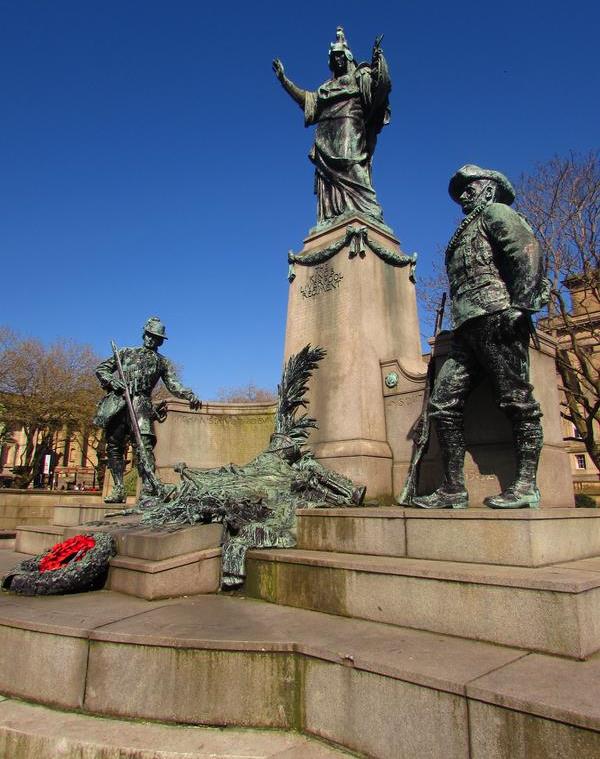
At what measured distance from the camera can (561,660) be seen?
323cm

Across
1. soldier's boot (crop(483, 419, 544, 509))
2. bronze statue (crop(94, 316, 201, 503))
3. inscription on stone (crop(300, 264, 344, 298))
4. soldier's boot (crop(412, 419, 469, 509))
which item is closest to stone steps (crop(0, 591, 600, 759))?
soldier's boot (crop(483, 419, 544, 509))

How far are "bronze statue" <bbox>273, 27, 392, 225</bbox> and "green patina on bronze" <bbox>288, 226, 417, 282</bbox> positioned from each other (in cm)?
93

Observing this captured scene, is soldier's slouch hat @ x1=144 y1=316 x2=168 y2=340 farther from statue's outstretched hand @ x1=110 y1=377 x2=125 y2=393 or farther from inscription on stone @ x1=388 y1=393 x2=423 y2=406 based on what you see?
inscription on stone @ x1=388 y1=393 x2=423 y2=406

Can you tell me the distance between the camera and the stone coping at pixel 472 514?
4.31 meters

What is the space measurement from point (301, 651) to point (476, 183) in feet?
16.4

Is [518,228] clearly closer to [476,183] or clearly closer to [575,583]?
[476,183]

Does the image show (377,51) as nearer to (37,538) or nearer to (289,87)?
(289,87)

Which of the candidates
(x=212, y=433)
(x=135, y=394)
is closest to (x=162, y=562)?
(x=135, y=394)

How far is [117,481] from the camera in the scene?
1037 cm

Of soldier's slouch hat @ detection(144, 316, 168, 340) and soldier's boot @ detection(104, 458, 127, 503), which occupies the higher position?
soldier's slouch hat @ detection(144, 316, 168, 340)

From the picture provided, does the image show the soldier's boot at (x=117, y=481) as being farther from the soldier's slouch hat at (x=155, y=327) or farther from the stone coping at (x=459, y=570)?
the stone coping at (x=459, y=570)

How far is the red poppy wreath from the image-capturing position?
17.3 ft

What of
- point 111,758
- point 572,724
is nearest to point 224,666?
point 111,758

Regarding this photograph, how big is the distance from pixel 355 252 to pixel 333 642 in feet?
22.8
